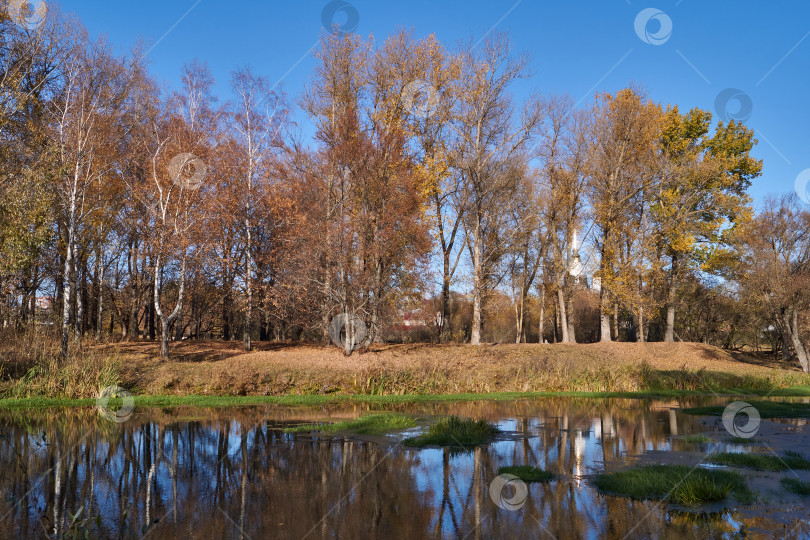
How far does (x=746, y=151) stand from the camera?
133 ft

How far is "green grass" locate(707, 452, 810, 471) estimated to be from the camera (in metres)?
10.3

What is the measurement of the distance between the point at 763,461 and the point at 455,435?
5.62m

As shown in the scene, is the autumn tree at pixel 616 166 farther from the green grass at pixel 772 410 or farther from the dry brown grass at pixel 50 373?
the dry brown grass at pixel 50 373

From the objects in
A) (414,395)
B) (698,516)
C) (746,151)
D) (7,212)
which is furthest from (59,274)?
(746,151)

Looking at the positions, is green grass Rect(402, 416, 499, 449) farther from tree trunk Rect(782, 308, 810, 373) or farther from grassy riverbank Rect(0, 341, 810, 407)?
tree trunk Rect(782, 308, 810, 373)

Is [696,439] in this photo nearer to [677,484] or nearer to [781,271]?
[677,484]

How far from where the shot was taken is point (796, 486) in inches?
344

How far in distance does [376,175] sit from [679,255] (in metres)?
21.5

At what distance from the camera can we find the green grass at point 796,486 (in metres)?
8.59

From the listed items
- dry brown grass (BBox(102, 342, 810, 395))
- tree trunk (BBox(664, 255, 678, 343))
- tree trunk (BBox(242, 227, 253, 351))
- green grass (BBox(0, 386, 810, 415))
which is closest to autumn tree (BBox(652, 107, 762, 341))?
tree trunk (BBox(664, 255, 678, 343))

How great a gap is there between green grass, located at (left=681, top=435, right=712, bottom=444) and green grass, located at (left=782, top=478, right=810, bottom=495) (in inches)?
148

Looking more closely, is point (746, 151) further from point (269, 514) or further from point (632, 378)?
point (269, 514)

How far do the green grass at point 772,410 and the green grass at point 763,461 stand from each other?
24.5 ft

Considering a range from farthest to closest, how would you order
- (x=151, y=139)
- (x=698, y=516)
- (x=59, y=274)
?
(x=151, y=139) → (x=59, y=274) → (x=698, y=516)
